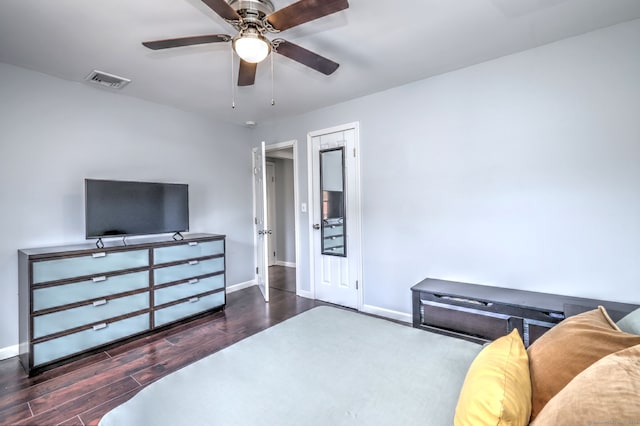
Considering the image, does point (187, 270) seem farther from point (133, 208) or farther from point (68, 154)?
point (68, 154)

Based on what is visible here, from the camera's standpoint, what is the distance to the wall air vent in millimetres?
2760

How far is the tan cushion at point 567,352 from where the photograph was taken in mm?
871

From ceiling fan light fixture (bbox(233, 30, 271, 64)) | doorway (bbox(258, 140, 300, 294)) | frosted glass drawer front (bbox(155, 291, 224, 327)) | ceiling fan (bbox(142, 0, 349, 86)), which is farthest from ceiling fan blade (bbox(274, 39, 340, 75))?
doorway (bbox(258, 140, 300, 294))

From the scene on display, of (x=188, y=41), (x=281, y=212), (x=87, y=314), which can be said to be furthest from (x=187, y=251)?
(x=281, y=212)

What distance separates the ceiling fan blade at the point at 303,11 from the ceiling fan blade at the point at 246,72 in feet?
1.41

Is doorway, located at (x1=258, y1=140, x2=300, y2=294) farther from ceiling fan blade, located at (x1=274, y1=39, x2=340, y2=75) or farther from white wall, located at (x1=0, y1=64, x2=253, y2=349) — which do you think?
ceiling fan blade, located at (x1=274, y1=39, x2=340, y2=75)

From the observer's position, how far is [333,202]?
384 cm

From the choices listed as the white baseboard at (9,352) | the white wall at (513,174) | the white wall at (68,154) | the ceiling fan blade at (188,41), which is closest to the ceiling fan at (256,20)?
the ceiling fan blade at (188,41)

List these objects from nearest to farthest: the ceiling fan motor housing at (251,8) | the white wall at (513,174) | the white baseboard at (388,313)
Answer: the ceiling fan motor housing at (251,8) < the white wall at (513,174) < the white baseboard at (388,313)

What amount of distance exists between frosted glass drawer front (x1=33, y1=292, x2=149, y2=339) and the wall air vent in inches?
83.3

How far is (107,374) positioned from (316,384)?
2087mm

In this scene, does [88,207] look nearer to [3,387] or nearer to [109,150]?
[109,150]

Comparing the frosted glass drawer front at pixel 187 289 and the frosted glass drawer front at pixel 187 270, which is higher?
the frosted glass drawer front at pixel 187 270

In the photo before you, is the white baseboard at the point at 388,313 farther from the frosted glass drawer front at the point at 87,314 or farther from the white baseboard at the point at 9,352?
the white baseboard at the point at 9,352
